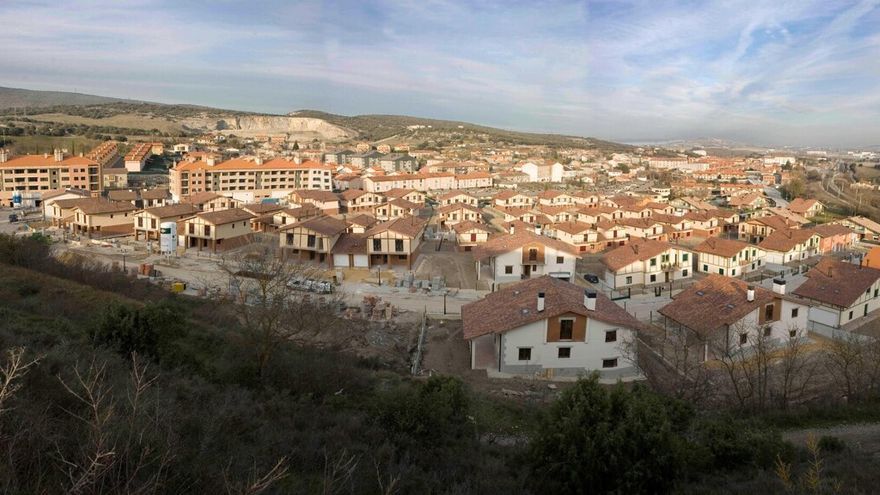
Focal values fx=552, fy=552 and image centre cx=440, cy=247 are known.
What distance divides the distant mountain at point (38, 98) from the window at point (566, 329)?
16837 cm

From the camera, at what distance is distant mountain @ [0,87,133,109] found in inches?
5763

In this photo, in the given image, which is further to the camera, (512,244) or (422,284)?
(512,244)

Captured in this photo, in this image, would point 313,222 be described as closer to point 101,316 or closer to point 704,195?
point 101,316

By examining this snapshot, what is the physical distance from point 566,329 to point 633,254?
14664mm

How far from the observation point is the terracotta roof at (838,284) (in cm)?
2247

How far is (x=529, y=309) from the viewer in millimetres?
17031

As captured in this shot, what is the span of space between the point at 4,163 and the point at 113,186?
36.8 ft

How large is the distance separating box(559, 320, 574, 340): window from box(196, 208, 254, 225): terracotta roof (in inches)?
1002

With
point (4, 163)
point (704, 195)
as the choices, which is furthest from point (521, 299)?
point (704, 195)

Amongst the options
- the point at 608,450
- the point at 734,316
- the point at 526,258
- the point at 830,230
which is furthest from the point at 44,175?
the point at 830,230

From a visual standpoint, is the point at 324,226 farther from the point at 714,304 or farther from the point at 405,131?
the point at 405,131

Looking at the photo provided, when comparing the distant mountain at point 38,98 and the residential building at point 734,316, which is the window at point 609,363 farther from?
the distant mountain at point 38,98

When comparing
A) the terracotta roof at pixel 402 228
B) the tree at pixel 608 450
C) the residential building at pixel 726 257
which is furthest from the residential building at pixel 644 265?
the tree at pixel 608 450

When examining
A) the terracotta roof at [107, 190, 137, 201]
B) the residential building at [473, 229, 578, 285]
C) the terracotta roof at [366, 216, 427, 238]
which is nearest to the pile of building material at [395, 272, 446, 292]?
the residential building at [473, 229, 578, 285]
